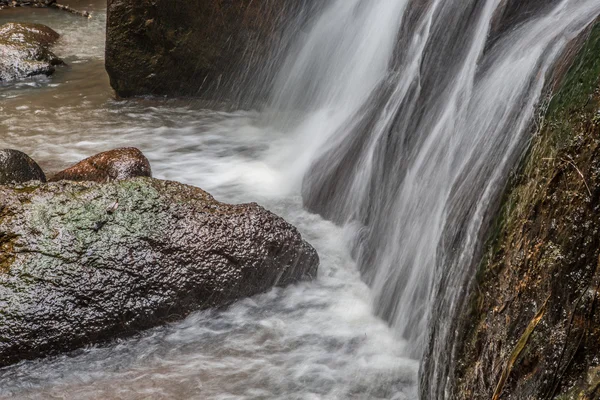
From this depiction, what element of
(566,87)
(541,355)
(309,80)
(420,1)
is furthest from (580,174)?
(309,80)

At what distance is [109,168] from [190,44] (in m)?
3.13

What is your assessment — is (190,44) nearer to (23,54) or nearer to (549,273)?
(23,54)

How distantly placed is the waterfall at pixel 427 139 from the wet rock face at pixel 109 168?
1476mm

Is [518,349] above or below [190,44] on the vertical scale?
below

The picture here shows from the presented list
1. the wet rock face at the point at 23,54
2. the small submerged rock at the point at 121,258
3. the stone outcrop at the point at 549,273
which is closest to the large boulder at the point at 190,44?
the wet rock face at the point at 23,54

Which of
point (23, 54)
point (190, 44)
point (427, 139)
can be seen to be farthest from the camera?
point (23, 54)

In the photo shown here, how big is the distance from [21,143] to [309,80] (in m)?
3.21

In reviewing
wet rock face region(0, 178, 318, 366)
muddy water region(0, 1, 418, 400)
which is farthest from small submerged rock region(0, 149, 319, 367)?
muddy water region(0, 1, 418, 400)

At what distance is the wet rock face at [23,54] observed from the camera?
32.8 ft

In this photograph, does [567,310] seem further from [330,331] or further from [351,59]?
[351,59]

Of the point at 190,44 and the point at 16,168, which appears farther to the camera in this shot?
the point at 190,44

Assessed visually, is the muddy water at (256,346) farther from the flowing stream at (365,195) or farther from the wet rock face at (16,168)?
the wet rock face at (16,168)

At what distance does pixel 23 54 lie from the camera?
10297mm

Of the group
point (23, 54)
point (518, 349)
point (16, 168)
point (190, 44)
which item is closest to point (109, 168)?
point (16, 168)
